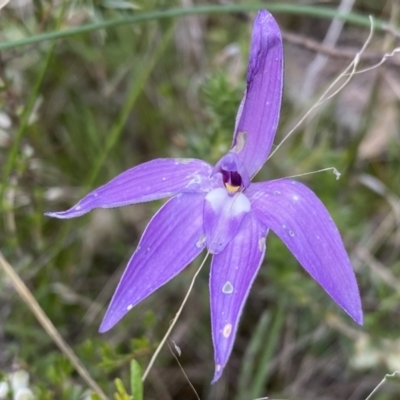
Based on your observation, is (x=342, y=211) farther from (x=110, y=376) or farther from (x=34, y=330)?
(x=34, y=330)

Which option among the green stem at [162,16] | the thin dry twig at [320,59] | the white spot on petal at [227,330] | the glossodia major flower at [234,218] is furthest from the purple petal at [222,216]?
the thin dry twig at [320,59]

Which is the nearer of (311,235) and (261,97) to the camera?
(311,235)

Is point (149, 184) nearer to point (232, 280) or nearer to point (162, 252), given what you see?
point (162, 252)

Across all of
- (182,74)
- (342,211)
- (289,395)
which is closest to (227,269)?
(342,211)

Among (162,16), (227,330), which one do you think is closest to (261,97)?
(227,330)

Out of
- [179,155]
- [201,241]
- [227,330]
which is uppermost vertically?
[179,155]

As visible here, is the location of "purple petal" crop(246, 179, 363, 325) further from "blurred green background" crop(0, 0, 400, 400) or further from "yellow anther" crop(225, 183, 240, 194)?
"blurred green background" crop(0, 0, 400, 400)

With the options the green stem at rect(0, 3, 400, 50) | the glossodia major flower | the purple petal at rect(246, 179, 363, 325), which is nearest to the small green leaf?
the glossodia major flower

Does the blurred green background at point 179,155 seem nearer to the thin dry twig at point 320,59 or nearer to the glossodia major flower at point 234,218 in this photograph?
the thin dry twig at point 320,59

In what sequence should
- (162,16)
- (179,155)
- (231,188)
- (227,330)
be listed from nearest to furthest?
1. (227,330)
2. (231,188)
3. (162,16)
4. (179,155)
